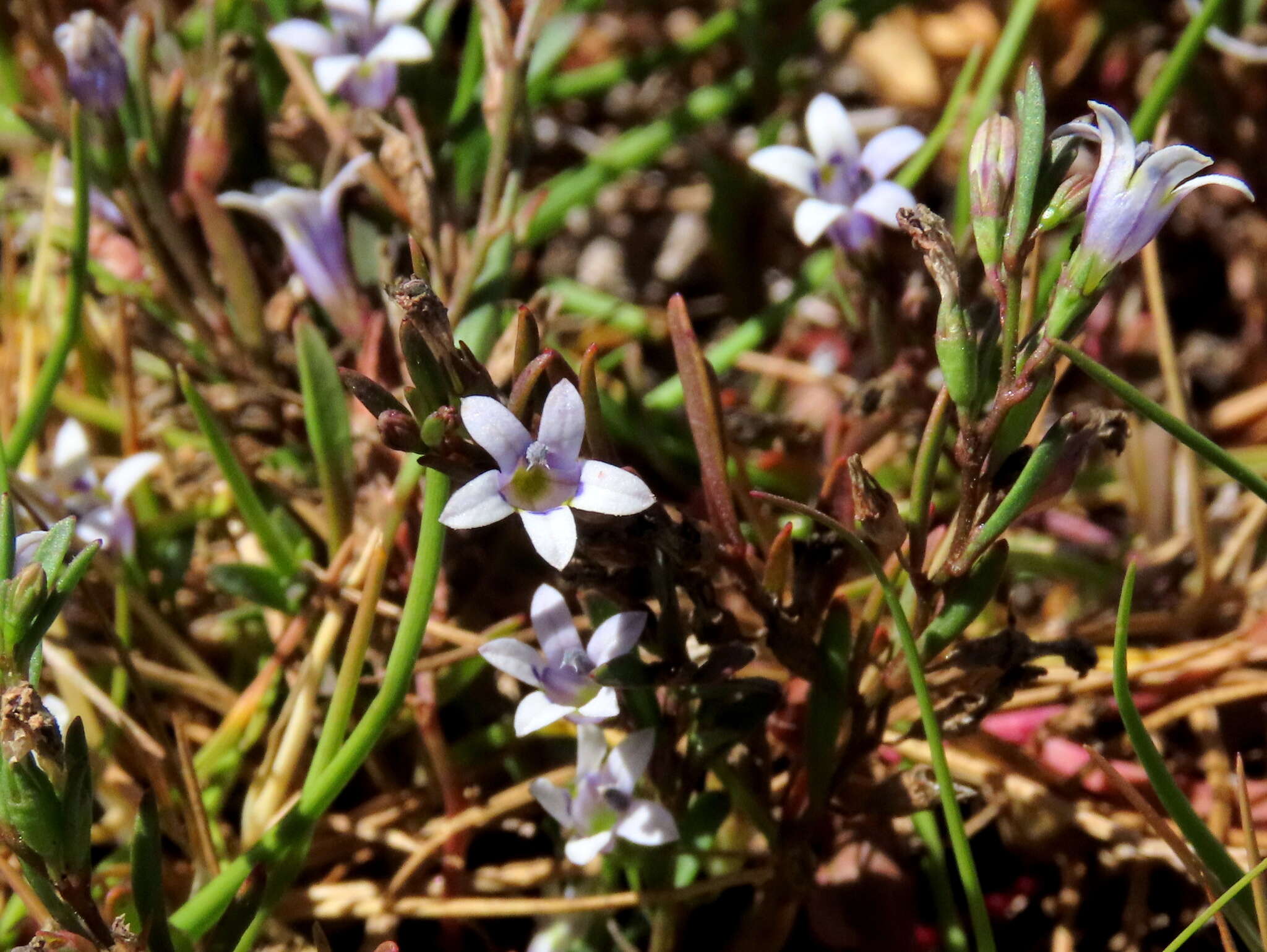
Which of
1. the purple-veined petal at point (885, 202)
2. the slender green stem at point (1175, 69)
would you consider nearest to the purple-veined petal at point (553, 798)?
the purple-veined petal at point (885, 202)

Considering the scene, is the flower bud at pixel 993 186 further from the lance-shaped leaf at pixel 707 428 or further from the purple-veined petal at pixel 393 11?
the purple-veined petal at pixel 393 11

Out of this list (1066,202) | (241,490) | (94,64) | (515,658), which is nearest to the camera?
(1066,202)

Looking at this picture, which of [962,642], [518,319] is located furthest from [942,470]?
[518,319]

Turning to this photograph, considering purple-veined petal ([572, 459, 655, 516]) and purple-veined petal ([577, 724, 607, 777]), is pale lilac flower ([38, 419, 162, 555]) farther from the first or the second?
purple-veined petal ([572, 459, 655, 516])

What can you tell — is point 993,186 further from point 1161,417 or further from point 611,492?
point 611,492

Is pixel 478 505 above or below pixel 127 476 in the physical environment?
above

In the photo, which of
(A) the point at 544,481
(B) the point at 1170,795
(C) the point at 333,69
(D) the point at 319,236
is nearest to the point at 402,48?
(C) the point at 333,69

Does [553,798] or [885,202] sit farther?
[885,202]
